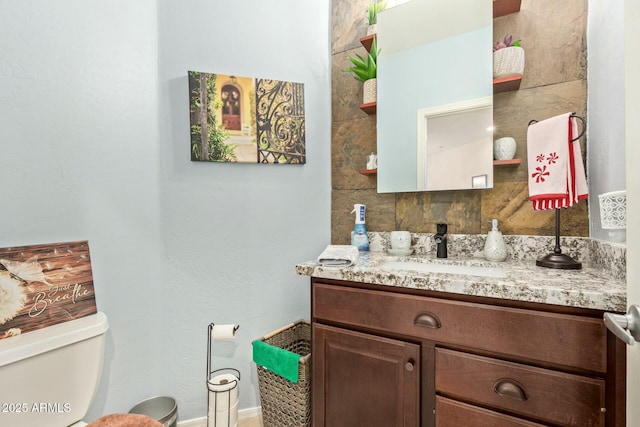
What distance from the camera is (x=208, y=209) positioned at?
1.52 m

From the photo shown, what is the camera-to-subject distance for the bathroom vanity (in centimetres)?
75

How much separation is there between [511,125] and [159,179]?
1726 millimetres

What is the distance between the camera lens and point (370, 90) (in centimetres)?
159

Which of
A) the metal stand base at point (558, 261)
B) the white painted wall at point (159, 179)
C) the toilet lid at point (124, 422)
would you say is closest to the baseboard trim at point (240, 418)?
the white painted wall at point (159, 179)

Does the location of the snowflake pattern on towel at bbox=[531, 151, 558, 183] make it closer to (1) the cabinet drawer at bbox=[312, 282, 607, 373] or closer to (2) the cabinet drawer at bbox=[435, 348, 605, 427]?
(1) the cabinet drawer at bbox=[312, 282, 607, 373]

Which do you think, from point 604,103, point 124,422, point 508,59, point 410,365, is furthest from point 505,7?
point 124,422

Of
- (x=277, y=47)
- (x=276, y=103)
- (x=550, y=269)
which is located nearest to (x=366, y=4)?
(x=277, y=47)

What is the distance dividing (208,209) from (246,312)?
0.60m

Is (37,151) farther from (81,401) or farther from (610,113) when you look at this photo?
(610,113)

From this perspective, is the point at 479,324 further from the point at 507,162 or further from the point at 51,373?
the point at 51,373

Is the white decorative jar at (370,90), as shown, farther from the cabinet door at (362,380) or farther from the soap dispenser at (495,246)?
the cabinet door at (362,380)

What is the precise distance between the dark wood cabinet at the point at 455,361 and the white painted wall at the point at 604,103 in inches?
18.6

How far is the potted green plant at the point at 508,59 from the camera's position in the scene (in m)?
1.24

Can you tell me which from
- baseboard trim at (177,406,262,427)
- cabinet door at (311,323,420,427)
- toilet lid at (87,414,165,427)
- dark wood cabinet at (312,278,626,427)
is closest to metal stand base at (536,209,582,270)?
dark wood cabinet at (312,278,626,427)
